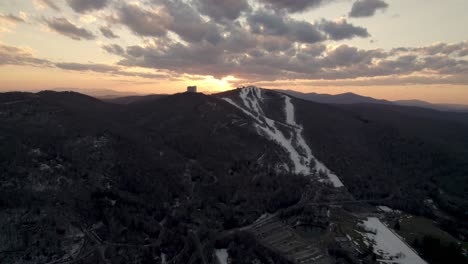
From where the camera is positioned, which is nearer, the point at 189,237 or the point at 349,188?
the point at 189,237

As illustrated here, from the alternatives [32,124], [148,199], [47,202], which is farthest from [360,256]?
[32,124]

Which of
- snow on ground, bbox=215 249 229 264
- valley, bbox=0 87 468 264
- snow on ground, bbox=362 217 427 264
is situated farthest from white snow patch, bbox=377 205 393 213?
snow on ground, bbox=215 249 229 264

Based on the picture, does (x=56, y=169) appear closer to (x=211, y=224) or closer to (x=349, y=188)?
(x=211, y=224)

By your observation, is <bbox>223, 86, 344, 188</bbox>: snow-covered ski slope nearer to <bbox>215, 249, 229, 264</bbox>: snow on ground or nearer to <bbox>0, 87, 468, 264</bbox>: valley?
<bbox>0, 87, 468, 264</bbox>: valley

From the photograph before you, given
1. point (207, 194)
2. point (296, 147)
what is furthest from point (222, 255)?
point (296, 147)

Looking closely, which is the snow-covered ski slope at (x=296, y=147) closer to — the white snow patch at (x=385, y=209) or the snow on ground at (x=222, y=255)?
the white snow patch at (x=385, y=209)

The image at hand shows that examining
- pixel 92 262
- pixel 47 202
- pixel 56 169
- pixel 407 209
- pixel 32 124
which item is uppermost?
pixel 32 124

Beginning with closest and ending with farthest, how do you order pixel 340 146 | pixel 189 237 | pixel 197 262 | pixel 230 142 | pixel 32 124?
pixel 197 262 → pixel 189 237 → pixel 32 124 → pixel 230 142 → pixel 340 146
